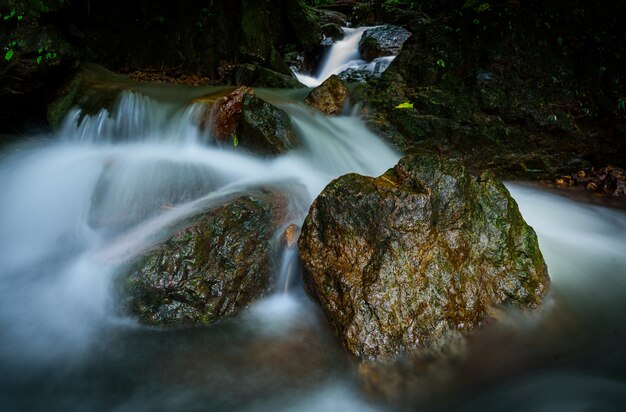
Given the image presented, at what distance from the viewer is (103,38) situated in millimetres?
8008

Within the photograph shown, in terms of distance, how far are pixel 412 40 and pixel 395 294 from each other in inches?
232

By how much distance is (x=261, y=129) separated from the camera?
16.5 feet

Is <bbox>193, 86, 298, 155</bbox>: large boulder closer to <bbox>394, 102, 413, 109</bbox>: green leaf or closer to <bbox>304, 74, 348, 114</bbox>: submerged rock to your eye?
<bbox>304, 74, 348, 114</bbox>: submerged rock

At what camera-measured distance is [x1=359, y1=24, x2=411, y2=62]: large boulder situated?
36.8 ft

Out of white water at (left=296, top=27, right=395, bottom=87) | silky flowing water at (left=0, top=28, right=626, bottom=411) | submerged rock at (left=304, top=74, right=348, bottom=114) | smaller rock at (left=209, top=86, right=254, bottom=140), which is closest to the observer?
silky flowing water at (left=0, top=28, right=626, bottom=411)

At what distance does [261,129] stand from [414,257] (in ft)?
10.1

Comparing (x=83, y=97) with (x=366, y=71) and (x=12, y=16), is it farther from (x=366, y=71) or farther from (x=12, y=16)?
(x=366, y=71)

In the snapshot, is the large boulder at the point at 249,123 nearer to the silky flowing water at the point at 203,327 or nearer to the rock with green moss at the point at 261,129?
the rock with green moss at the point at 261,129

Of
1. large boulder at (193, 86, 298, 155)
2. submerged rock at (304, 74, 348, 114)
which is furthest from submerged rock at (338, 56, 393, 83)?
large boulder at (193, 86, 298, 155)

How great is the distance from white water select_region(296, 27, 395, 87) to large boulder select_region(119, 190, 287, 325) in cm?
825

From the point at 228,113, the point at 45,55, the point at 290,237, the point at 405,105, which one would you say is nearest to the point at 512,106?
the point at 405,105

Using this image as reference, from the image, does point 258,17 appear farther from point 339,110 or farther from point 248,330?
point 248,330

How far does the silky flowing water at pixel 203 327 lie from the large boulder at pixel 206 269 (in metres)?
0.14

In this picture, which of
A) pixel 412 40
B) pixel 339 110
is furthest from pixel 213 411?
pixel 412 40
